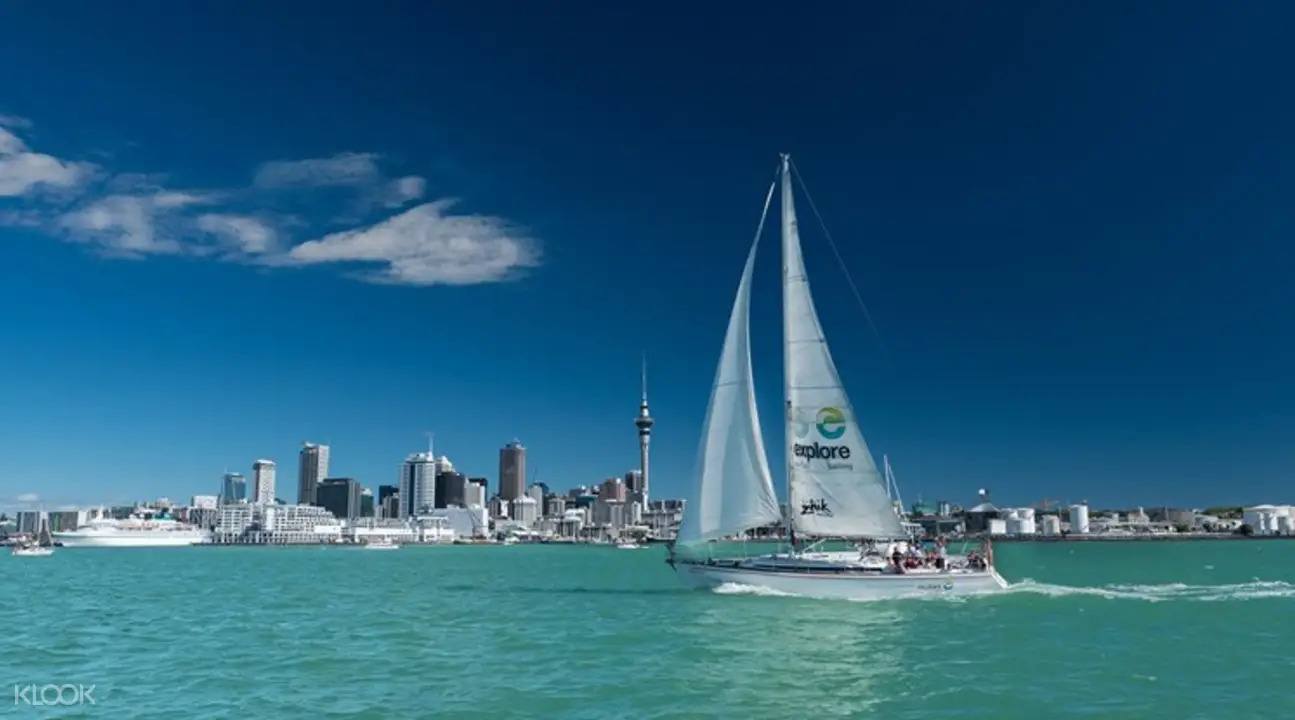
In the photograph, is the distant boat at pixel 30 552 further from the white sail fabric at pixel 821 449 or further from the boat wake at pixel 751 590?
the white sail fabric at pixel 821 449

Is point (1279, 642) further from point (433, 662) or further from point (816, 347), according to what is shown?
point (433, 662)

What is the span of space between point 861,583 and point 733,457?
6.87 metres

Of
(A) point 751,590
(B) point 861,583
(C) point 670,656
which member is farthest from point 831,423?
(C) point 670,656

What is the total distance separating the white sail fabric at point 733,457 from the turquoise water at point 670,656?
9.81 ft

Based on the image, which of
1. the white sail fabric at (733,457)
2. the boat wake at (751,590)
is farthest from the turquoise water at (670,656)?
the white sail fabric at (733,457)

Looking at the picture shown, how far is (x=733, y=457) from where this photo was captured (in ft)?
123

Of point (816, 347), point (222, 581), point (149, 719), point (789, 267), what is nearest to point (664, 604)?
point (816, 347)

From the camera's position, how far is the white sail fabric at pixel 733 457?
3678cm

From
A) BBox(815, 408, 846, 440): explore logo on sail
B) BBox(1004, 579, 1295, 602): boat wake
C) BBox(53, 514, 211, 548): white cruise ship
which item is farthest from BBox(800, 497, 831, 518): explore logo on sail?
BBox(53, 514, 211, 548): white cruise ship

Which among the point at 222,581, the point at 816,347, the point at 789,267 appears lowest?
the point at 222,581

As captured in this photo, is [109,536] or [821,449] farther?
[109,536]

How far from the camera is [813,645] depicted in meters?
24.3

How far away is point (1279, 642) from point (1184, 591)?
19434 millimetres

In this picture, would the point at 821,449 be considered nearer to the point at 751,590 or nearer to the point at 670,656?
the point at 751,590
